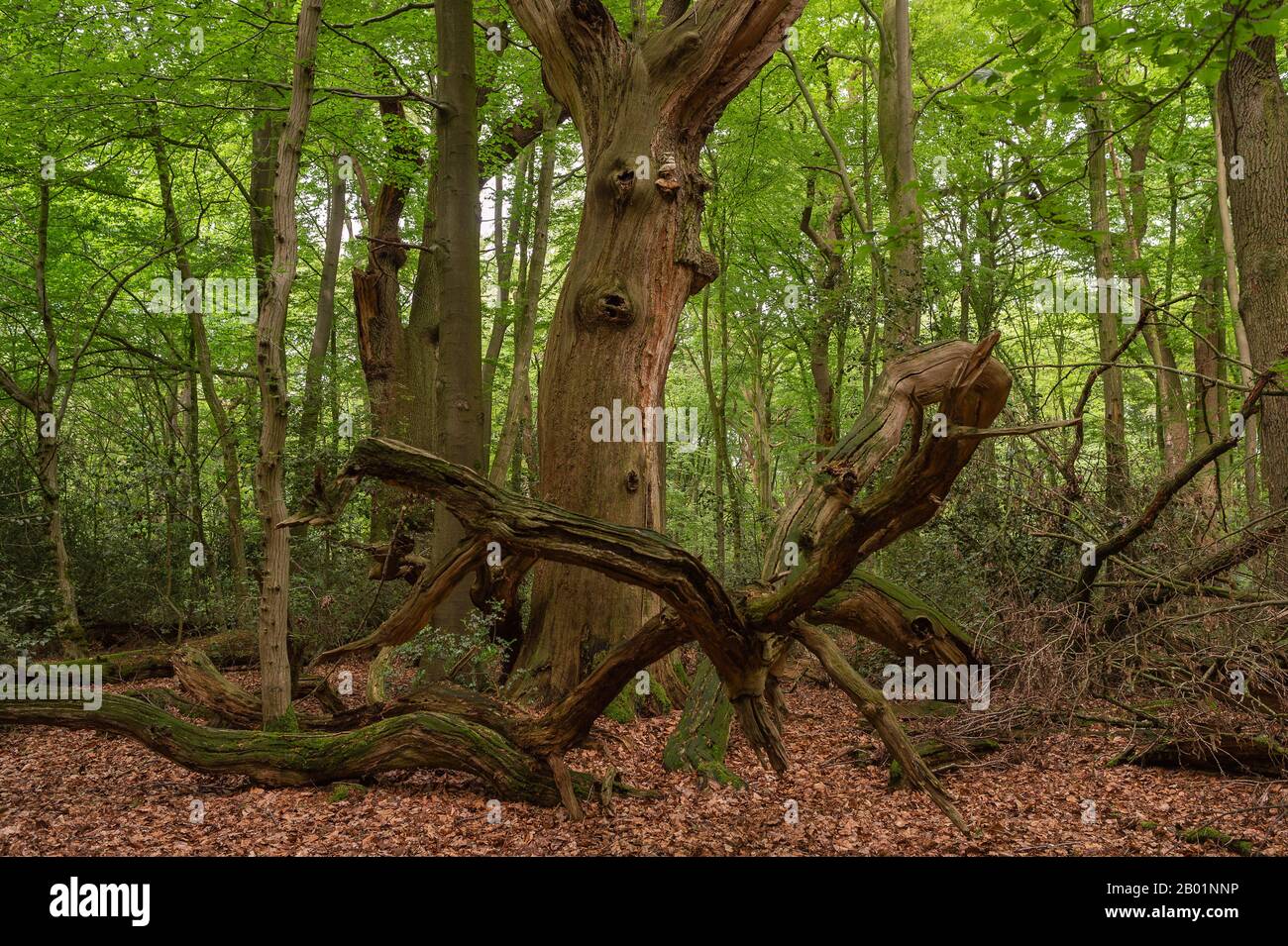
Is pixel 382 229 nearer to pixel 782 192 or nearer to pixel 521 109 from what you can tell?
pixel 521 109

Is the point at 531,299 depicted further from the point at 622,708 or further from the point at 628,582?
the point at 628,582

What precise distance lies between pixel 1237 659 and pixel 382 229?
1129cm

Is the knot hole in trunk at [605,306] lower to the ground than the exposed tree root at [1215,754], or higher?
higher

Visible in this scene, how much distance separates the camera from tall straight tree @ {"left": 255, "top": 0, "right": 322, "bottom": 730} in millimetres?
5164

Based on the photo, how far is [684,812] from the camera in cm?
514

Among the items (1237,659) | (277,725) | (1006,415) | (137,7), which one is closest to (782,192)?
(1006,415)

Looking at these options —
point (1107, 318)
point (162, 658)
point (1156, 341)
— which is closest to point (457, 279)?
point (162, 658)

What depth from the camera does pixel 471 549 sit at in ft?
16.6

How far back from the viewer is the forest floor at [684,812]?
183 inches

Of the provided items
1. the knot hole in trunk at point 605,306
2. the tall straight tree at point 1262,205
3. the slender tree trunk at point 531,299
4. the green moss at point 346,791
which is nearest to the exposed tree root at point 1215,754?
the tall straight tree at point 1262,205

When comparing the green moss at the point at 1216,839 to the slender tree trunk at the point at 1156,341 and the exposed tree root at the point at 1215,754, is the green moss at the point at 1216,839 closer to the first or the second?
the exposed tree root at the point at 1215,754

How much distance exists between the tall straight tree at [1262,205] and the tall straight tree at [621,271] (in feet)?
15.2

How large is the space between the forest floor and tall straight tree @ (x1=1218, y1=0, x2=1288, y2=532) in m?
3.71

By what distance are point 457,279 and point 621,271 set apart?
4.83 ft
